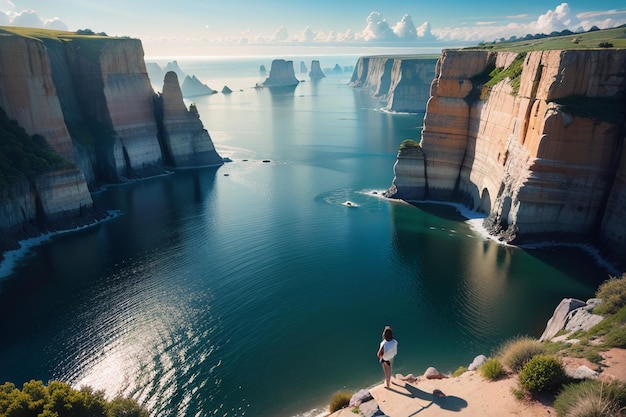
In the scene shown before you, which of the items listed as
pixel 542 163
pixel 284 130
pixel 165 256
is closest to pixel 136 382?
pixel 165 256

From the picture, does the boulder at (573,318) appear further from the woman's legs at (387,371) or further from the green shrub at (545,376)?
the woman's legs at (387,371)

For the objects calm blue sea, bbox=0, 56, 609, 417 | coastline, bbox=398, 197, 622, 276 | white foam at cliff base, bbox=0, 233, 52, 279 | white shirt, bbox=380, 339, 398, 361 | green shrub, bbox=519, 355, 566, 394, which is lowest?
white foam at cliff base, bbox=0, 233, 52, 279

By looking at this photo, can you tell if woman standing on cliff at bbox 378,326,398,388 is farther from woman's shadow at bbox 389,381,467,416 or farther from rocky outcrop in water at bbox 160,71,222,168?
rocky outcrop in water at bbox 160,71,222,168

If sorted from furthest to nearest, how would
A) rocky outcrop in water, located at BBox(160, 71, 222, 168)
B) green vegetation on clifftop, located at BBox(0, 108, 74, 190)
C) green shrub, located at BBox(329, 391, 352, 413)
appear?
rocky outcrop in water, located at BBox(160, 71, 222, 168)
green vegetation on clifftop, located at BBox(0, 108, 74, 190)
green shrub, located at BBox(329, 391, 352, 413)

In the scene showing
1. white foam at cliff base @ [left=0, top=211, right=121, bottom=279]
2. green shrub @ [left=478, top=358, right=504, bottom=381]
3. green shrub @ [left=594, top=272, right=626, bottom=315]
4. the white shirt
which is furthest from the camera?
white foam at cliff base @ [left=0, top=211, right=121, bottom=279]

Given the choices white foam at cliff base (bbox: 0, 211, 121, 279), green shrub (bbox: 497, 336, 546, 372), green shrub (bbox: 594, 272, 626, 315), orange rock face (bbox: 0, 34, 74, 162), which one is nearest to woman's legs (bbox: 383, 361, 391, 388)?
green shrub (bbox: 497, 336, 546, 372)

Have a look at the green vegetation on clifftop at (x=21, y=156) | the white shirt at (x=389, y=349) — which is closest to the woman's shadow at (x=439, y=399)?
the white shirt at (x=389, y=349)

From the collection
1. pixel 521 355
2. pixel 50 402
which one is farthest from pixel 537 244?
pixel 50 402
